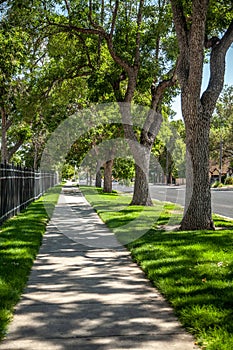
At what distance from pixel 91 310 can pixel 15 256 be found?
3.48m

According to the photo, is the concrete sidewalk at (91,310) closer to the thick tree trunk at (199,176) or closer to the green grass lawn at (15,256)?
the green grass lawn at (15,256)

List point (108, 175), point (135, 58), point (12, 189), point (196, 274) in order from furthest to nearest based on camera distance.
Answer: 1. point (108, 175)
2. point (135, 58)
3. point (12, 189)
4. point (196, 274)

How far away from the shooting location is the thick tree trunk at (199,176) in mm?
11719

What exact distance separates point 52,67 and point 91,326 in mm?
17906

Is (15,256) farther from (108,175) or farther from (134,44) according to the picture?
(108,175)

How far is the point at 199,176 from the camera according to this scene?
11.8m

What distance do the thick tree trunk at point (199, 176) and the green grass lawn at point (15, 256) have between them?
12.9 ft

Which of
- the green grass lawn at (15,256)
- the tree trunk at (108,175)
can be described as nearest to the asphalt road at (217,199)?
the tree trunk at (108,175)

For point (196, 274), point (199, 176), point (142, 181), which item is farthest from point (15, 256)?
point (142, 181)

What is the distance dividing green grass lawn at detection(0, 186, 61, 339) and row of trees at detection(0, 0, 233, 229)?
4.19 m

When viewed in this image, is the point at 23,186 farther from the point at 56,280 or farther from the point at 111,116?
the point at 56,280

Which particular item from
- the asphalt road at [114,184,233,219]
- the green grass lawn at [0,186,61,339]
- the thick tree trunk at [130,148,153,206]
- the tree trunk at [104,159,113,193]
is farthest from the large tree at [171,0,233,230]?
the tree trunk at [104,159,113,193]

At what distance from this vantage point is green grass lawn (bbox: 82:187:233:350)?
14.8 feet

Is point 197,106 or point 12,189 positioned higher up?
point 197,106
